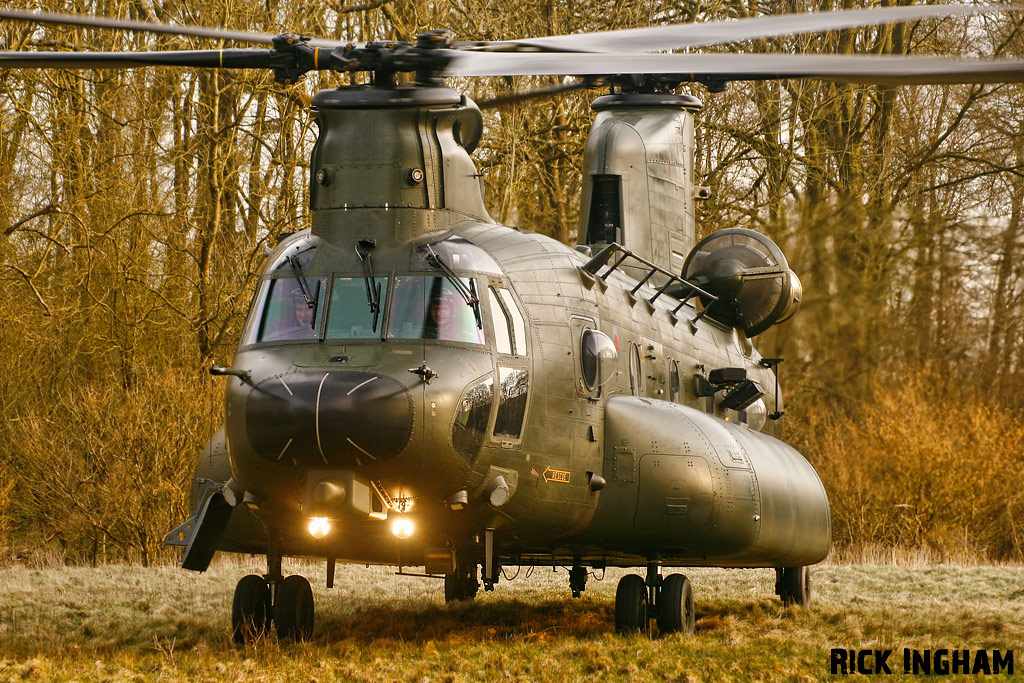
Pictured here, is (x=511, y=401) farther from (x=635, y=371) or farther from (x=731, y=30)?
(x=731, y=30)

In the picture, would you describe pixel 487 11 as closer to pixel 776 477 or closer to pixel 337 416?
pixel 776 477

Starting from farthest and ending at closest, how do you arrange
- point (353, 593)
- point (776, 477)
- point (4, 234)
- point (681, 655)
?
point (4, 234) → point (353, 593) → point (776, 477) → point (681, 655)

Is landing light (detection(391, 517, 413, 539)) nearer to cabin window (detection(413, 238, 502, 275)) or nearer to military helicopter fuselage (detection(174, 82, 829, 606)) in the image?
military helicopter fuselage (detection(174, 82, 829, 606))

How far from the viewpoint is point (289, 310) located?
34.2 ft

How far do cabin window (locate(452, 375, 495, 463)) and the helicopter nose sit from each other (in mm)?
476

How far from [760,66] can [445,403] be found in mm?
3262

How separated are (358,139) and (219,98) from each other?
47.3ft

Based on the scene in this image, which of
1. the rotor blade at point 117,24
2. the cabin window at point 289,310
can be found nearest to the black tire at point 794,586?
the cabin window at point 289,310

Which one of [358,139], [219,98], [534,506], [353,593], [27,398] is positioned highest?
[219,98]

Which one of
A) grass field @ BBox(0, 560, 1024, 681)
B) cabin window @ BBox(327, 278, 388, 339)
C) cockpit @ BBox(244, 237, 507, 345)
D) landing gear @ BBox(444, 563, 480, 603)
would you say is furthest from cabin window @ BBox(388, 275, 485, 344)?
landing gear @ BBox(444, 563, 480, 603)

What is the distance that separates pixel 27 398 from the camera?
2211 cm

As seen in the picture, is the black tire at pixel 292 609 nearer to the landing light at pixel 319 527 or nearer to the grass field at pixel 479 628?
the grass field at pixel 479 628

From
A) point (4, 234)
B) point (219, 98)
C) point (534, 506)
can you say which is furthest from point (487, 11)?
point (534, 506)

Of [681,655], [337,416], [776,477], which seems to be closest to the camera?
[337,416]
